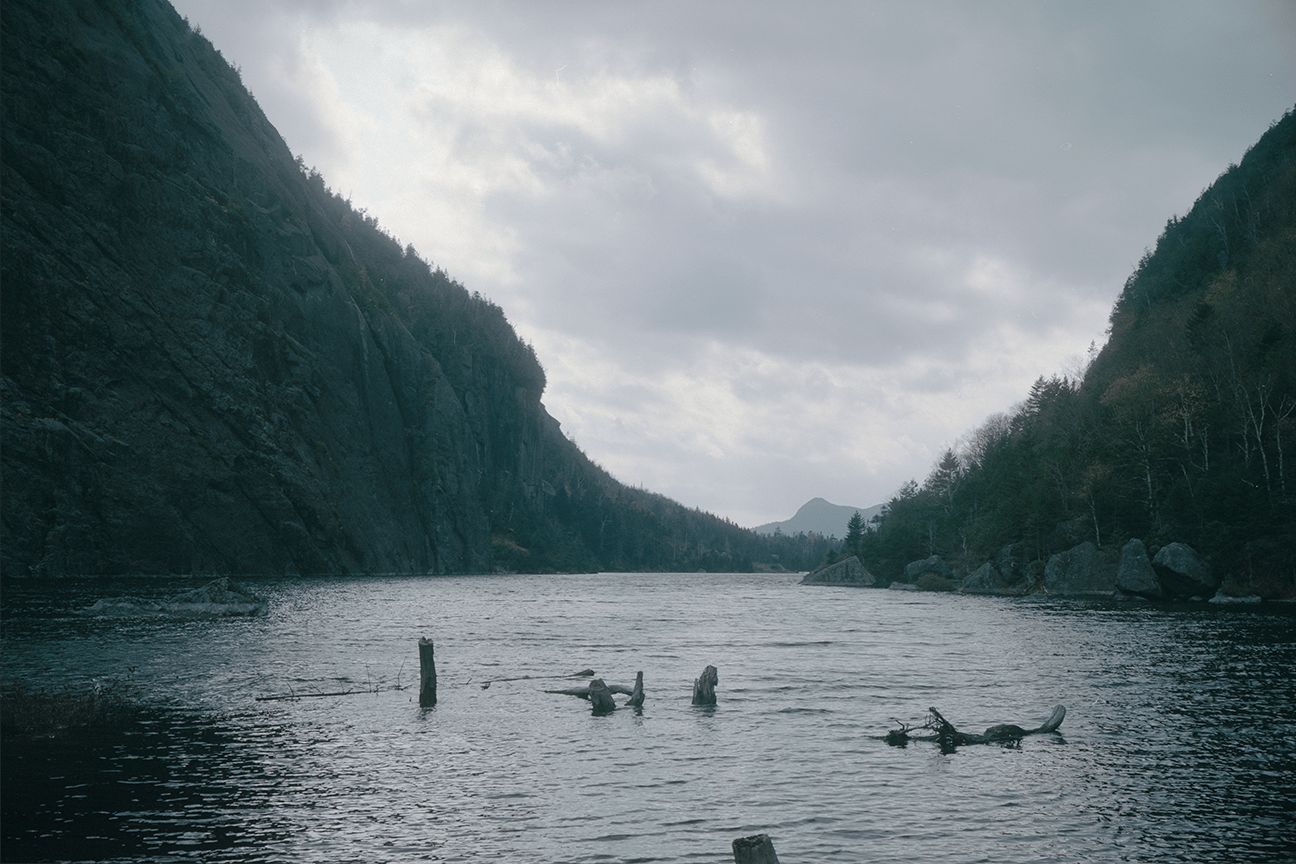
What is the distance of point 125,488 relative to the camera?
9738 cm

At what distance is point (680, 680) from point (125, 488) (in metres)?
91.9

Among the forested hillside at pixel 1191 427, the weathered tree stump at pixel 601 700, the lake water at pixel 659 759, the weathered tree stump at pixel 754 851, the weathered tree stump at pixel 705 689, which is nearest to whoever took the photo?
the weathered tree stump at pixel 754 851

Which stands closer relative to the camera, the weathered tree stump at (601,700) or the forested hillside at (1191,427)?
the weathered tree stump at (601,700)

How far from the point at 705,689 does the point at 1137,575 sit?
65.4 m

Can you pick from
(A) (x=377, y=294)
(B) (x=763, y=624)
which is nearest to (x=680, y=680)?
(B) (x=763, y=624)

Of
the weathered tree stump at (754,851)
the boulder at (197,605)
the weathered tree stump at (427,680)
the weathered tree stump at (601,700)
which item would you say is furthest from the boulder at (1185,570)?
the weathered tree stump at (754,851)

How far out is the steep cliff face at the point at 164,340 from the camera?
305 feet

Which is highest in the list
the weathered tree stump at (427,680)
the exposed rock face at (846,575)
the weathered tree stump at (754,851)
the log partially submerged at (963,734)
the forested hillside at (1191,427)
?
the forested hillside at (1191,427)

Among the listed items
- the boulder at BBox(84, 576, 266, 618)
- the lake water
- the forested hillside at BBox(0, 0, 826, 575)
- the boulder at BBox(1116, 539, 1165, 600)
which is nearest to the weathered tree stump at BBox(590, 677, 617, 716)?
the lake water

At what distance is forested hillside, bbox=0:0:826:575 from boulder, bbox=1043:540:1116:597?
341 ft

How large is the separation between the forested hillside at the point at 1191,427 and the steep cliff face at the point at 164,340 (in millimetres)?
104684

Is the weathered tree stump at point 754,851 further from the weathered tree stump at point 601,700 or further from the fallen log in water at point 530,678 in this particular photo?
the fallen log in water at point 530,678

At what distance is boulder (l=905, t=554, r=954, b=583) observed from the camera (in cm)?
13212

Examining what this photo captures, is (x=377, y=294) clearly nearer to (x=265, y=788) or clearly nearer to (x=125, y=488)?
(x=125, y=488)
